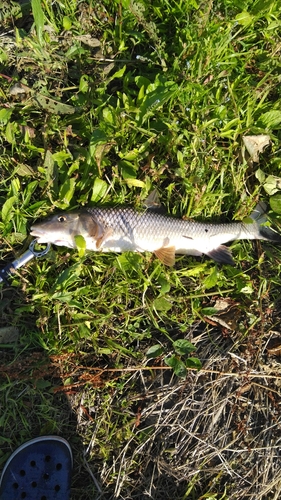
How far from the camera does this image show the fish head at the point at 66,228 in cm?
334

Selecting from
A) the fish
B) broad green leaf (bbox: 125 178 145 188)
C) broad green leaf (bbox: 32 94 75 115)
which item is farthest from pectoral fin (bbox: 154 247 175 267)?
broad green leaf (bbox: 32 94 75 115)

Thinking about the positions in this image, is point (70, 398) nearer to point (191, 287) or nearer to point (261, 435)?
point (191, 287)

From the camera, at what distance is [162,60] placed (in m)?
3.59

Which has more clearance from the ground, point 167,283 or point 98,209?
point 98,209

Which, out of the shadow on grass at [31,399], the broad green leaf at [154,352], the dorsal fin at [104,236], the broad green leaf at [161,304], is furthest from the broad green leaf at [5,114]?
the broad green leaf at [154,352]

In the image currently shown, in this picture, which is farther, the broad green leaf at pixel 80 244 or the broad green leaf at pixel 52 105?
the broad green leaf at pixel 52 105

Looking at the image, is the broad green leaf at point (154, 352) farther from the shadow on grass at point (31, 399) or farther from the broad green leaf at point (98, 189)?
the broad green leaf at point (98, 189)

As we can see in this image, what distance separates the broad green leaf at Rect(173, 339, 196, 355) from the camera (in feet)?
11.4

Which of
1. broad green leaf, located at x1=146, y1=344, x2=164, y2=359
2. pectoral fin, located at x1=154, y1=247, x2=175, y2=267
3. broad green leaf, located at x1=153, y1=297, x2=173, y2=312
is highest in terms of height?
pectoral fin, located at x1=154, y1=247, x2=175, y2=267

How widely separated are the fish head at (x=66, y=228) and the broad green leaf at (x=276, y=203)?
151 centimetres

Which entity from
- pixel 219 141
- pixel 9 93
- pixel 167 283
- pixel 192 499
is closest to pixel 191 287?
pixel 167 283

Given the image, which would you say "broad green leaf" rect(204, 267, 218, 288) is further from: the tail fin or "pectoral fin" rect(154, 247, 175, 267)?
the tail fin

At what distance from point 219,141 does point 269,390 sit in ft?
6.90

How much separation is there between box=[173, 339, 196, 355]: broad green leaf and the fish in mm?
625
